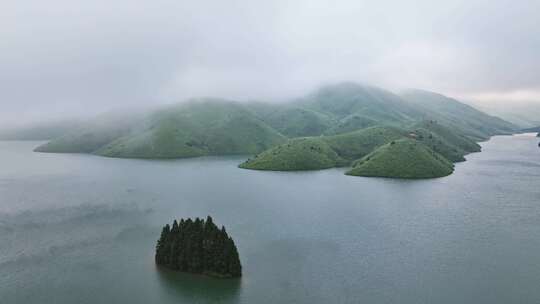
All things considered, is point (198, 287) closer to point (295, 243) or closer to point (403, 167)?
point (295, 243)

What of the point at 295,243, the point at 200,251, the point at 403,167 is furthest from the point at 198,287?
the point at 403,167

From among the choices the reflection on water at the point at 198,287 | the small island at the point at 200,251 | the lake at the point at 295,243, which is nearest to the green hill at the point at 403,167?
the lake at the point at 295,243

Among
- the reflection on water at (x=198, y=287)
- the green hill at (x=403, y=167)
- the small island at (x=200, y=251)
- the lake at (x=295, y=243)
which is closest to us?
the reflection on water at (x=198, y=287)

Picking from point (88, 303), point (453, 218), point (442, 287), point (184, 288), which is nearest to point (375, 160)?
point (453, 218)

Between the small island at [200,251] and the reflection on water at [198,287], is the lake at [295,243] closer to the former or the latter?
the reflection on water at [198,287]

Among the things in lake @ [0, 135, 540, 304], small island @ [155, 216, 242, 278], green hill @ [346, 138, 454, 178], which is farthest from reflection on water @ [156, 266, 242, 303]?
green hill @ [346, 138, 454, 178]
